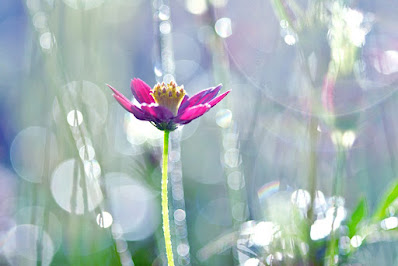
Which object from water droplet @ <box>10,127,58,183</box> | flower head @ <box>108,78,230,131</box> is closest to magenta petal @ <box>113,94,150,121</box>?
flower head @ <box>108,78,230,131</box>

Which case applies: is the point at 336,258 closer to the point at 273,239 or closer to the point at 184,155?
the point at 273,239

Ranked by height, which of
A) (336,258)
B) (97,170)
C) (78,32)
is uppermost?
(78,32)

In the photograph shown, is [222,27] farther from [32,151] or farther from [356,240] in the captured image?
[32,151]

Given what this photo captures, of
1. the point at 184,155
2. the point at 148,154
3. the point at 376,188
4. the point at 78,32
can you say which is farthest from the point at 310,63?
the point at 184,155

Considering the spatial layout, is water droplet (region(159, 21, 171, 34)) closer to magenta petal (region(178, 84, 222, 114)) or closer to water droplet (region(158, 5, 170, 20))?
water droplet (region(158, 5, 170, 20))

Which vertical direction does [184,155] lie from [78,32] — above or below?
below

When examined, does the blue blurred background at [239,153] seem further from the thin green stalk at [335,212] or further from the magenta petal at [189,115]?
the magenta petal at [189,115]

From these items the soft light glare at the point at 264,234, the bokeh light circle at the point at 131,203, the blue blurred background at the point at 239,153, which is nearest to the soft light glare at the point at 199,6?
the blue blurred background at the point at 239,153
